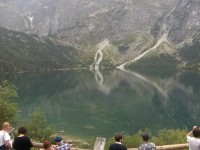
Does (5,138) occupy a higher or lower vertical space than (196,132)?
higher

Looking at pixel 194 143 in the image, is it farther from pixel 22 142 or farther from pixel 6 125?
pixel 6 125

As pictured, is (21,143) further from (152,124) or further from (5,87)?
(152,124)

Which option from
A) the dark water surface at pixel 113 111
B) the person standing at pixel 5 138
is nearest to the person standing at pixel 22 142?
the person standing at pixel 5 138

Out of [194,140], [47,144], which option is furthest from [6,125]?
[194,140]

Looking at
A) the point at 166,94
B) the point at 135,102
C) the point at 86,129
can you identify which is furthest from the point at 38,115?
the point at 166,94

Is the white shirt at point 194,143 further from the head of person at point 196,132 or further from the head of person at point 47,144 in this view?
the head of person at point 47,144

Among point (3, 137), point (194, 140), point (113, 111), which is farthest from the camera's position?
point (113, 111)

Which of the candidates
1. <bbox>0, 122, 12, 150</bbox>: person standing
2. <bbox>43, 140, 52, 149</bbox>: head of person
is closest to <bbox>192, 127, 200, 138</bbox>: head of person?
<bbox>43, 140, 52, 149</bbox>: head of person

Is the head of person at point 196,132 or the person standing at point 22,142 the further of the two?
the person standing at point 22,142

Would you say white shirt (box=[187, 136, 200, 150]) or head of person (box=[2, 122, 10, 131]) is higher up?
head of person (box=[2, 122, 10, 131])

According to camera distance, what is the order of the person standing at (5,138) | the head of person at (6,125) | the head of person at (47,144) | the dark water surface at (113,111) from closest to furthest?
the head of person at (47,144), the person standing at (5,138), the head of person at (6,125), the dark water surface at (113,111)

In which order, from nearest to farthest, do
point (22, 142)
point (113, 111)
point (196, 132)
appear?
point (196, 132) < point (22, 142) < point (113, 111)

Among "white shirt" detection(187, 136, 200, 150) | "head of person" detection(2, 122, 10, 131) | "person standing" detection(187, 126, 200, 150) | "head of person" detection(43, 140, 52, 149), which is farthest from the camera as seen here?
"head of person" detection(2, 122, 10, 131)

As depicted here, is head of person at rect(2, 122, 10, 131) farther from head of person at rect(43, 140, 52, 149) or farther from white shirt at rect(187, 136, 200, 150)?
white shirt at rect(187, 136, 200, 150)
